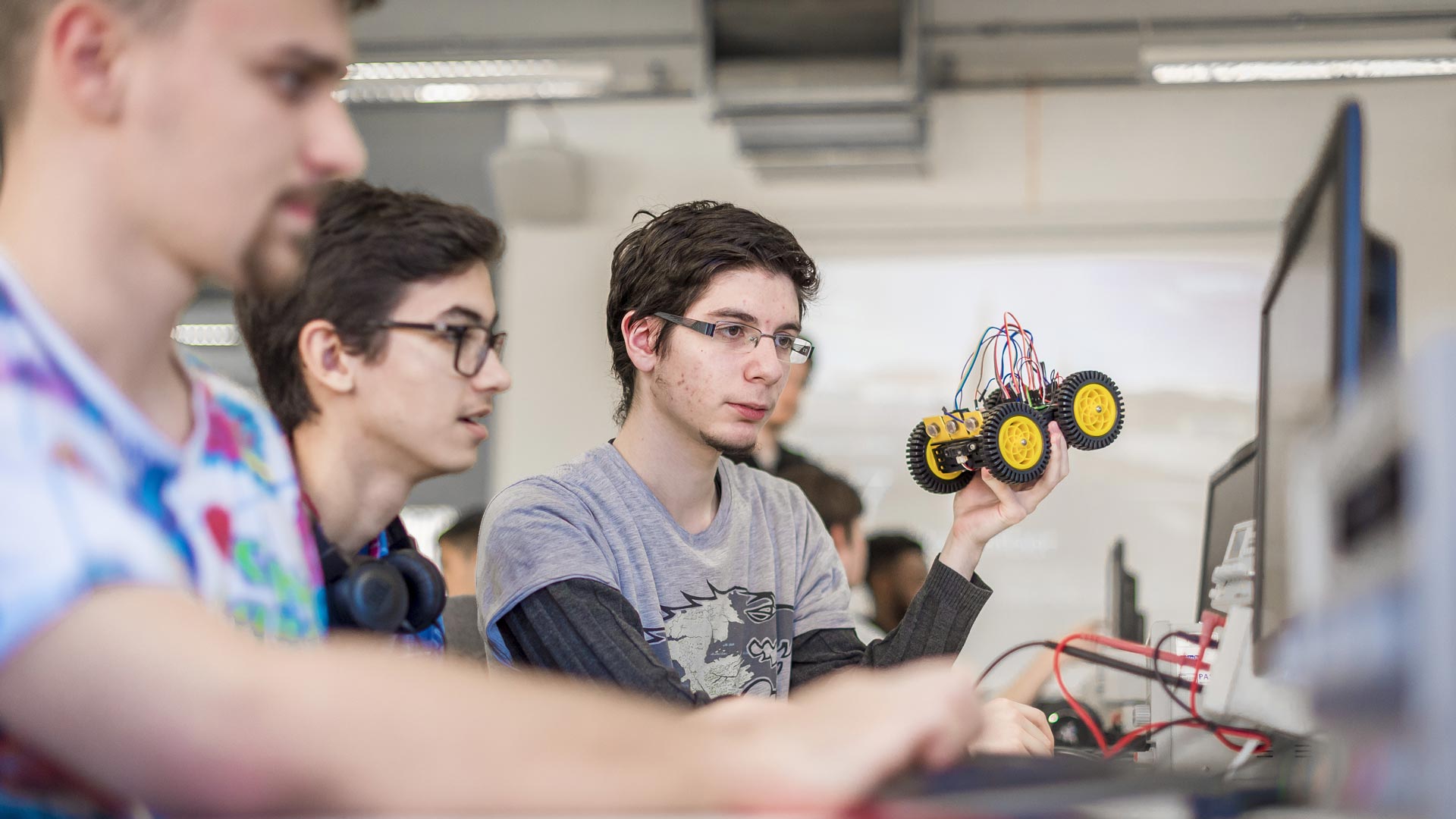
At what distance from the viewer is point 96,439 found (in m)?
0.67

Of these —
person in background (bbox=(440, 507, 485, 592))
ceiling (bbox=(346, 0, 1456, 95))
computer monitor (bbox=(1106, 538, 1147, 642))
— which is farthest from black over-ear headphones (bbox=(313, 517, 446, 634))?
ceiling (bbox=(346, 0, 1456, 95))

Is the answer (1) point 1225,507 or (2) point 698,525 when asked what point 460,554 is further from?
(1) point 1225,507

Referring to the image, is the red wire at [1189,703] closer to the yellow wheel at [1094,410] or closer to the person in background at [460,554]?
the yellow wheel at [1094,410]

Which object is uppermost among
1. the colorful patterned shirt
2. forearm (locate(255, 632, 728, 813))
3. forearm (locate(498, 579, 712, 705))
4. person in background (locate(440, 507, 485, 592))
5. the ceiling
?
the ceiling

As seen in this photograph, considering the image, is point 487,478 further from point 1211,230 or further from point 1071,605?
point 1211,230

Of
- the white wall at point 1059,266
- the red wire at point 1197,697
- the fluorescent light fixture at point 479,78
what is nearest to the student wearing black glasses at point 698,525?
the red wire at point 1197,697

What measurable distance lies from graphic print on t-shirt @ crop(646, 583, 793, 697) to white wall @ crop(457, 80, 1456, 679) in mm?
3271

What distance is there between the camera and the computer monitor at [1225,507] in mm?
1567

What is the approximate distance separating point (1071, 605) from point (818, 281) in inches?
127

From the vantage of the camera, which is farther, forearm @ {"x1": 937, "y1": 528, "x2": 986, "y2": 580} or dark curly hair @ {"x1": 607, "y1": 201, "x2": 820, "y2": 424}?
dark curly hair @ {"x1": 607, "y1": 201, "x2": 820, "y2": 424}

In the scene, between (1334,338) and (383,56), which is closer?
(1334,338)

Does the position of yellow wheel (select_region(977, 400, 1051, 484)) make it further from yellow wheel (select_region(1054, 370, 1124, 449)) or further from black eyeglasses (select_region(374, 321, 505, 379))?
black eyeglasses (select_region(374, 321, 505, 379))

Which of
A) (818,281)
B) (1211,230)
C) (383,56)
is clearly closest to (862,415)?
(1211,230)

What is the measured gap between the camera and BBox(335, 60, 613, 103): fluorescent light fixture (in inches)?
172
